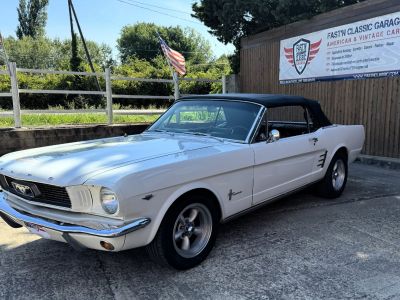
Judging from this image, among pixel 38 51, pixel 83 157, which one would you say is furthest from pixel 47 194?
pixel 38 51

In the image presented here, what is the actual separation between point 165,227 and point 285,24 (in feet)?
29.5

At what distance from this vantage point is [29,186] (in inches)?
124

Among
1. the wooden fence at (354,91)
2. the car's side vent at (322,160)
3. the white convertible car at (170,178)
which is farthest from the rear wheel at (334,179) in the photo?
the wooden fence at (354,91)

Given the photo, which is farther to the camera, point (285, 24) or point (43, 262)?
point (285, 24)

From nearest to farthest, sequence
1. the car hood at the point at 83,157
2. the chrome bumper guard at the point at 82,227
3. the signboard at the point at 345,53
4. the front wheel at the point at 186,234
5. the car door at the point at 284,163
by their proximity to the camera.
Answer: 1. the chrome bumper guard at the point at 82,227
2. the car hood at the point at 83,157
3. the front wheel at the point at 186,234
4. the car door at the point at 284,163
5. the signboard at the point at 345,53

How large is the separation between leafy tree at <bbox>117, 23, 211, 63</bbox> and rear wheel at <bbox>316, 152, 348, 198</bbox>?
229 feet

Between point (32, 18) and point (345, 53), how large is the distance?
70.7m

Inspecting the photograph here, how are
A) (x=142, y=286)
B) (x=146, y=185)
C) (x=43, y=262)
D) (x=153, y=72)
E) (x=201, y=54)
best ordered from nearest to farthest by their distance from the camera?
(x=146, y=185), (x=142, y=286), (x=43, y=262), (x=153, y=72), (x=201, y=54)

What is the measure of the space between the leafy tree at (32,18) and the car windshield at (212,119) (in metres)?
71.4

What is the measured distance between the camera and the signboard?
801 centimetres

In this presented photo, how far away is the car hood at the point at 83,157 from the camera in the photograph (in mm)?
2963

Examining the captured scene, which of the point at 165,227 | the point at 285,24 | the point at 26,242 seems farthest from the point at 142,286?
the point at 285,24

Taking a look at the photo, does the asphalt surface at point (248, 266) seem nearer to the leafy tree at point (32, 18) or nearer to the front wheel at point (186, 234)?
the front wheel at point (186, 234)

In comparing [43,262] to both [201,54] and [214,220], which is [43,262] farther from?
[201,54]
